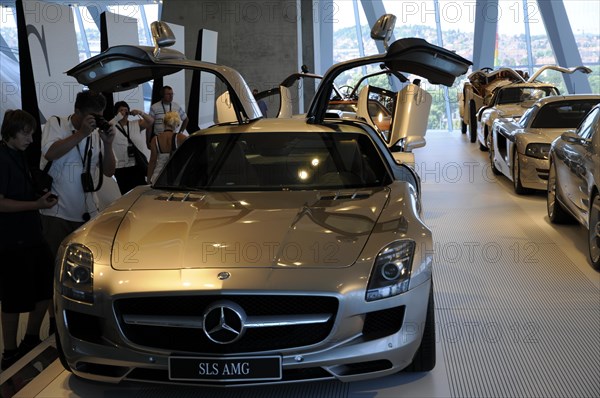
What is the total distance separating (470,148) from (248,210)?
12.9 meters

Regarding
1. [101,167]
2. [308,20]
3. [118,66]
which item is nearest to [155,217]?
[101,167]

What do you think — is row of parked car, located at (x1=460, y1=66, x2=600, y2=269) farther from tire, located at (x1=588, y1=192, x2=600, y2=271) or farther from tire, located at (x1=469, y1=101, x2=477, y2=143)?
tire, located at (x1=469, y1=101, x2=477, y2=143)

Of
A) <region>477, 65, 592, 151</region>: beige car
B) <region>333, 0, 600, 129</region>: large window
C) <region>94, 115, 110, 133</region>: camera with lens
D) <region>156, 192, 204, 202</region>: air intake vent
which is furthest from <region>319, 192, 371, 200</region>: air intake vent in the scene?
→ <region>333, 0, 600, 129</region>: large window

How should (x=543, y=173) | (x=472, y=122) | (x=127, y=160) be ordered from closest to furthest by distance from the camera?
(x=127, y=160)
(x=543, y=173)
(x=472, y=122)

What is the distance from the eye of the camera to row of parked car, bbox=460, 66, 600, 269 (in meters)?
6.06

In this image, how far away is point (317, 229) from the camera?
3.63 m

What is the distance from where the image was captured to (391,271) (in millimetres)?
Result: 3326

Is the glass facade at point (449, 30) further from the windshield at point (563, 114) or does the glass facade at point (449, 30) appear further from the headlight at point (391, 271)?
the headlight at point (391, 271)

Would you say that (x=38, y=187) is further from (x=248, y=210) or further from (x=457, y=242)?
(x=457, y=242)

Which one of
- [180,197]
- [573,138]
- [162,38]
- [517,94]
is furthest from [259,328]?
[517,94]

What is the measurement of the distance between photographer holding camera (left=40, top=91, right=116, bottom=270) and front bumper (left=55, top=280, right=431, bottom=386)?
1.48 m

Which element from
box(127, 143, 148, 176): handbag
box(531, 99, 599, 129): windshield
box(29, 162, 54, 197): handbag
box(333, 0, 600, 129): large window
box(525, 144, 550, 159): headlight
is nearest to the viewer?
box(29, 162, 54, 197): handbag

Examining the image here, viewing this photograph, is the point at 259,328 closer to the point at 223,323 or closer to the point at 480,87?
the point at 223,323

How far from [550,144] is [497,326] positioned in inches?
189
